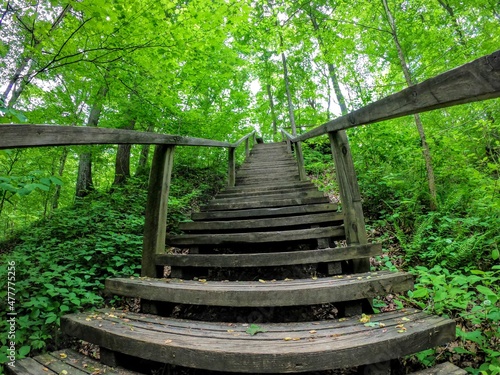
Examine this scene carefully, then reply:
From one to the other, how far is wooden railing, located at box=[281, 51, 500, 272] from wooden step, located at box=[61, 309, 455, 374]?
31.6 inches

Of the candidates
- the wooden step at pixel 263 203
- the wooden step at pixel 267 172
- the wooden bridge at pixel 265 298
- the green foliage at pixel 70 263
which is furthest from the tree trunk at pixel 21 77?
the wooden step at pixel 267 172

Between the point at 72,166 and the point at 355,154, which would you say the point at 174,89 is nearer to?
the point at 355,154

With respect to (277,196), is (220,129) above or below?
above

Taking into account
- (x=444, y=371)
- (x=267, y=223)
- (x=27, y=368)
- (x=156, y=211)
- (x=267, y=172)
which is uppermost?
(x=267, y=172)

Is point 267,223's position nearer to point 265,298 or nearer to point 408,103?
point 265,298

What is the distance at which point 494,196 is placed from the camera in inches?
125

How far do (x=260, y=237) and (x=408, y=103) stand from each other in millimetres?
1800

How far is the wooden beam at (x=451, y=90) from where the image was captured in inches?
37.9

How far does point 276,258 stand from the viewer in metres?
2.41

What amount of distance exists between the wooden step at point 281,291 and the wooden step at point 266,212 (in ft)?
4.34

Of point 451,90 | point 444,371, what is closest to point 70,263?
point 444,371

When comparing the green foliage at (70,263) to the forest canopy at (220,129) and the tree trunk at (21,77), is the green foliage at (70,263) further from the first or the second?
the tree trunk at (21,77)

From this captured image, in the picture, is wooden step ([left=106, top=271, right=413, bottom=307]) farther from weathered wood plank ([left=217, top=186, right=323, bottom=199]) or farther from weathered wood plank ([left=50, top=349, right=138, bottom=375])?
weathered wood plank ([left=217, top=186, right=323, bottom=199])

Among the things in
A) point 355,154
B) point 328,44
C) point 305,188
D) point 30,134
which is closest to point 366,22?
point 328,44
